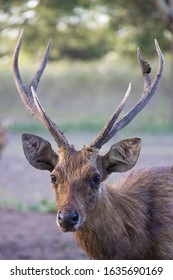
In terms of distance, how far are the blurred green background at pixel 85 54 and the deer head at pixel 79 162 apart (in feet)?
24.5

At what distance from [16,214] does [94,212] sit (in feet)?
18.5

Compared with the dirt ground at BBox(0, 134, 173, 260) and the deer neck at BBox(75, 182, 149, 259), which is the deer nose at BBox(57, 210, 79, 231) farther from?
the dirt ground at BBox(0, 134, 173, 260)

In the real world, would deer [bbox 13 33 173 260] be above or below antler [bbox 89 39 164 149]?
below

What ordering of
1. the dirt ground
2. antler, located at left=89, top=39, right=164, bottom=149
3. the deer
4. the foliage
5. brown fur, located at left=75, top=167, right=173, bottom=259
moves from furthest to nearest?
the foliage, the dirt ground, brown fur, located at left=75, top=167, right=173, bottom=259, antler, located at left=89, top=39, right=164, bottom=149, the deer

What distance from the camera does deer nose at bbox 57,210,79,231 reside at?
529cm

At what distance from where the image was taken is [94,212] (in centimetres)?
574

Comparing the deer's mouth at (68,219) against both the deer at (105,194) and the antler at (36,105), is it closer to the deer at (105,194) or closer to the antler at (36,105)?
the deer at (105,194)

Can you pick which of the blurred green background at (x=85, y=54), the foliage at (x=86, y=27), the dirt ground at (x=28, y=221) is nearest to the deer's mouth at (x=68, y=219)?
the dirt ground at (x=28, y=221)

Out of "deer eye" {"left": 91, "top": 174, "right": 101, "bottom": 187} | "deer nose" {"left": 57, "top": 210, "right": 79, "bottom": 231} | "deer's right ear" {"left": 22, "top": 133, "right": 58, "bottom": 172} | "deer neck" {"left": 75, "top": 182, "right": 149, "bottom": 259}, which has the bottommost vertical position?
"deer neck" {"left": 75, "top": 182, "right": 149, "bottom": 259}

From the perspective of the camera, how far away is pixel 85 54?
3578cm

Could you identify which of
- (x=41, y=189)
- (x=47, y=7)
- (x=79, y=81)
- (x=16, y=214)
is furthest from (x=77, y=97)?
(x=16, y=214)

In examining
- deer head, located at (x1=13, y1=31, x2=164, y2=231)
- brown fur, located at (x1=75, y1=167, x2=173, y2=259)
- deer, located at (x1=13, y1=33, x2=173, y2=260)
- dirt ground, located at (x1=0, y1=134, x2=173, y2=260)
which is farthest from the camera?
dirt ground, located at (x1=0, y1=134, x2=173, y2=260)

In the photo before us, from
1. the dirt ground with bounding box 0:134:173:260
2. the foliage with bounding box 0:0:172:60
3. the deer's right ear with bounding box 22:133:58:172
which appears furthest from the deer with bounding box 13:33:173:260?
the foliage with bounding box 0:0:172:60

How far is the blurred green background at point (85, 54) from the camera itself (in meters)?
27.2
